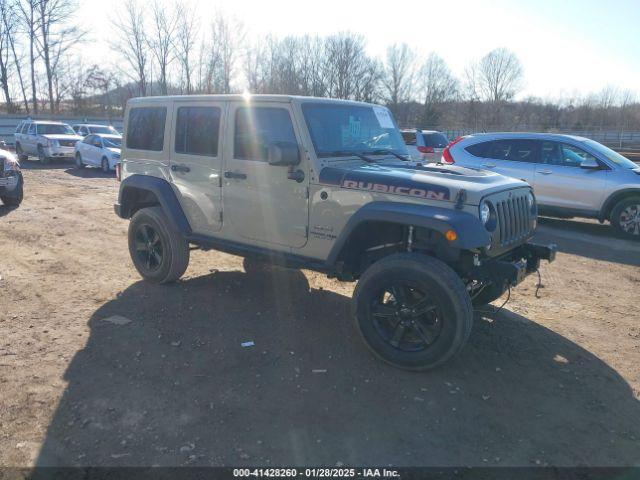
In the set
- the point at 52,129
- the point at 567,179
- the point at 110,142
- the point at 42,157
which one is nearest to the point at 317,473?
the point at 567,179

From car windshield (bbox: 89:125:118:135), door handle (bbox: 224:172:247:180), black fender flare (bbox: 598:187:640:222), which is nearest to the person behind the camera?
door handle (bbox: 224:172:247:180)

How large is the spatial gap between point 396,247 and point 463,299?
880 mm

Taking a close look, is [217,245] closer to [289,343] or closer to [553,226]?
[289,343]

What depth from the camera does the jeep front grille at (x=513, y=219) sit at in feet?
13.4

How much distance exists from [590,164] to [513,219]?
19.2 ft

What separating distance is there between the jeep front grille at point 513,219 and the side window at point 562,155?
559cm

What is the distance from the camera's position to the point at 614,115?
59688 millimetres

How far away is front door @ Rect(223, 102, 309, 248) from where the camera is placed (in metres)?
4.58

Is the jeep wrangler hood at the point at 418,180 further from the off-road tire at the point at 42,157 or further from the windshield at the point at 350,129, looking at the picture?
the off-road tire at the point at 42,157

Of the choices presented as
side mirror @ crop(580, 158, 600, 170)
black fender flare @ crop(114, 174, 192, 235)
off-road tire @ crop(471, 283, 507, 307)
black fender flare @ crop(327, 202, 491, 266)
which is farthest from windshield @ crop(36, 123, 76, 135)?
off-road tire @ crop(471, 283, 507, 307)

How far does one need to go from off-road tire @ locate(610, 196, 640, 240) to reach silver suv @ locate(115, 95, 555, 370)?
5305 millimetres

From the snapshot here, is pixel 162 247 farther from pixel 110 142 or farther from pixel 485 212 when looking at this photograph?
pixel 110 142

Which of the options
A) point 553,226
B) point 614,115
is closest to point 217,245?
point 553,226

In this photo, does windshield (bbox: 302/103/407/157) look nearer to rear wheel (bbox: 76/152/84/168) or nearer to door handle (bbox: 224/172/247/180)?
door handle (bbox: 224/172/247/180)
